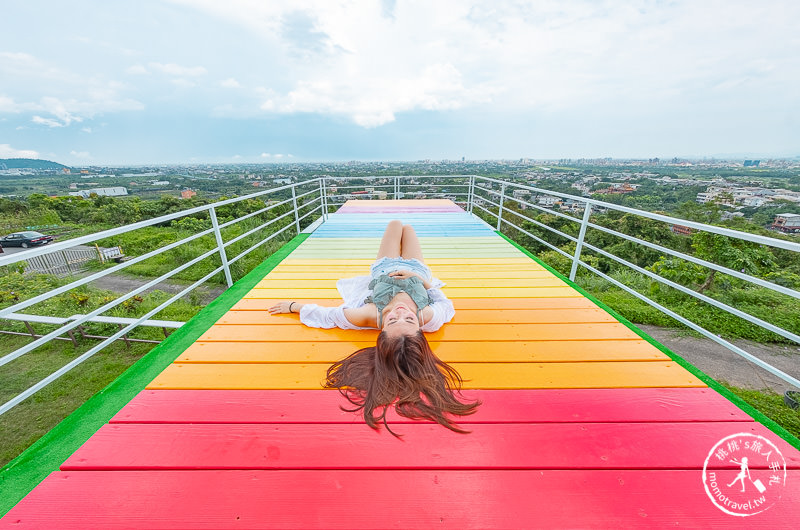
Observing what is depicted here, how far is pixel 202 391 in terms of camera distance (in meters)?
1.59

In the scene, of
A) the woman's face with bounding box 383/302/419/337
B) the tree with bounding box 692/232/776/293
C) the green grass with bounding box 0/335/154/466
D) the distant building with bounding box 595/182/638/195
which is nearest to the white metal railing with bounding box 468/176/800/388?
the woman's face with bounding box 383/302/419/337

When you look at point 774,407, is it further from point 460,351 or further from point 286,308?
point 286,308

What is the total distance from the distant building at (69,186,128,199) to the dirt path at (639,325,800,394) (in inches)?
2185

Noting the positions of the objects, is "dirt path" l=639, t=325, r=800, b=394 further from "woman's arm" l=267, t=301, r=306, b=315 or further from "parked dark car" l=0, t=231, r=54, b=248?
"parked dark car" l=0, t=231, r=54, b=248

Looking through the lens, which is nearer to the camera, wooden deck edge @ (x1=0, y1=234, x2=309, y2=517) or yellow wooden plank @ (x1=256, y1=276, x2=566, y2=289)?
wooden deck edge @ (x1=0, y1=234, x2=309, y2=517)

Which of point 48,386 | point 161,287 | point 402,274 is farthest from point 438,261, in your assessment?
point 161,287

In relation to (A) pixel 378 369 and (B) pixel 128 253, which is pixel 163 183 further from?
(A) pixel 378 369

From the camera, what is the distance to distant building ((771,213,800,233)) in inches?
488

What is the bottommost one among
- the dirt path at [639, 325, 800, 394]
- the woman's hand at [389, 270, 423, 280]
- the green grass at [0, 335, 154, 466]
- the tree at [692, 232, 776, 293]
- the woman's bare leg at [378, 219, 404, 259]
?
the green grass at [0, 335, 154, 466]

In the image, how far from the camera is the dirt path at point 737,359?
373 centimetres

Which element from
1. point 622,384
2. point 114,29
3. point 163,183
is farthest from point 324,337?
point 163,183

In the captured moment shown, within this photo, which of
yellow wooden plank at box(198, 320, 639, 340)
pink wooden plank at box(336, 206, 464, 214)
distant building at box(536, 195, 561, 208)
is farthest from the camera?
pink wooden plank at box(336, 206, 464, 214)

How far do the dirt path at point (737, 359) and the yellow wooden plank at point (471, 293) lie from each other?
9.72 feet

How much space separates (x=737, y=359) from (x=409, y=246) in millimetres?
5003
